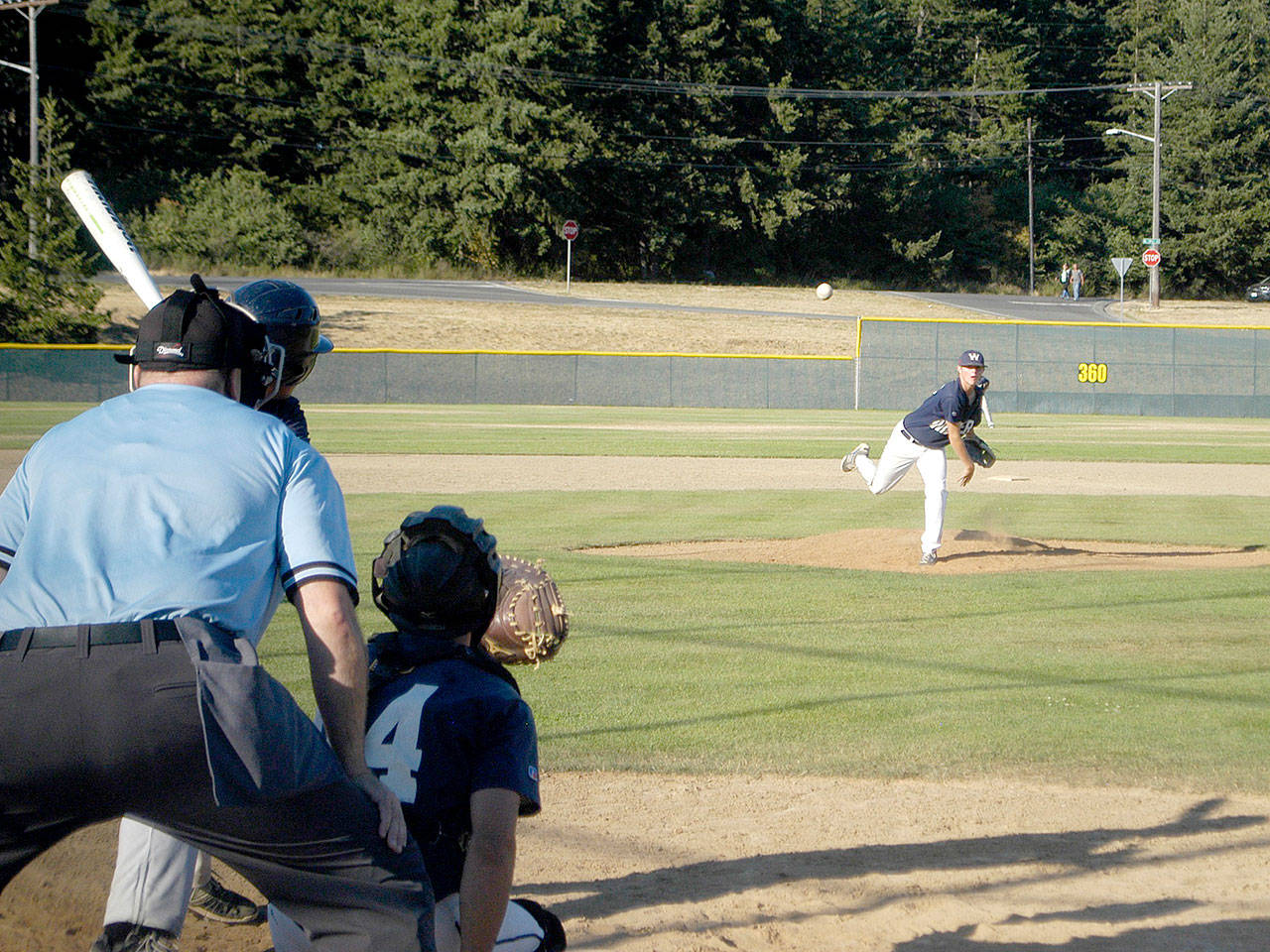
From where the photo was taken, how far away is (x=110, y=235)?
4277mm

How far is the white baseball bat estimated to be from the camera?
13.3ft

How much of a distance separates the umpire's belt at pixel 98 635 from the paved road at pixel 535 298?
1870 inches

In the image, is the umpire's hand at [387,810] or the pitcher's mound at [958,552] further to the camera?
the pitcher's mound at [958,552]

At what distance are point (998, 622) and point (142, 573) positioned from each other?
706 cm

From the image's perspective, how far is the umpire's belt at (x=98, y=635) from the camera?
84.5 inches

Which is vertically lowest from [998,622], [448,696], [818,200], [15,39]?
[998,622]

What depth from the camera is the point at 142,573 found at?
2.25m

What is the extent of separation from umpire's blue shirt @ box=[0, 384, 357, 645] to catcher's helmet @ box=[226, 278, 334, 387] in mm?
1292

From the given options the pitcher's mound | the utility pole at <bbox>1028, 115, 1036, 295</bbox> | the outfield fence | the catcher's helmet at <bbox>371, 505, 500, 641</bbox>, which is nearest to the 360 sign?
the outfield fence

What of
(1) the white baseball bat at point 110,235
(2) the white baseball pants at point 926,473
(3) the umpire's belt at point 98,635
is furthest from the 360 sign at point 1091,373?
(3) the umpire's belt at point 98,635

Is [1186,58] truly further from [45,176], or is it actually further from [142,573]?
[142,573]

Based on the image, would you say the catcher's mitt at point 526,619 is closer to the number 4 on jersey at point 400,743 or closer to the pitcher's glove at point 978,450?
the number 4 on jersey at point 400,743

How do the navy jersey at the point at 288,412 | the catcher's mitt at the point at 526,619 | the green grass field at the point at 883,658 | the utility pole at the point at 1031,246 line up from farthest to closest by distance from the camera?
1. the utility pole at the point at 1031,246
2. the green grass field at the point at 883,658
3. the navy jersey at the point at 288,412
4. the catcher's mitt at the point at 526,619

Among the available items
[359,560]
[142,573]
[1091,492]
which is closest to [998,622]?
[359,560]
